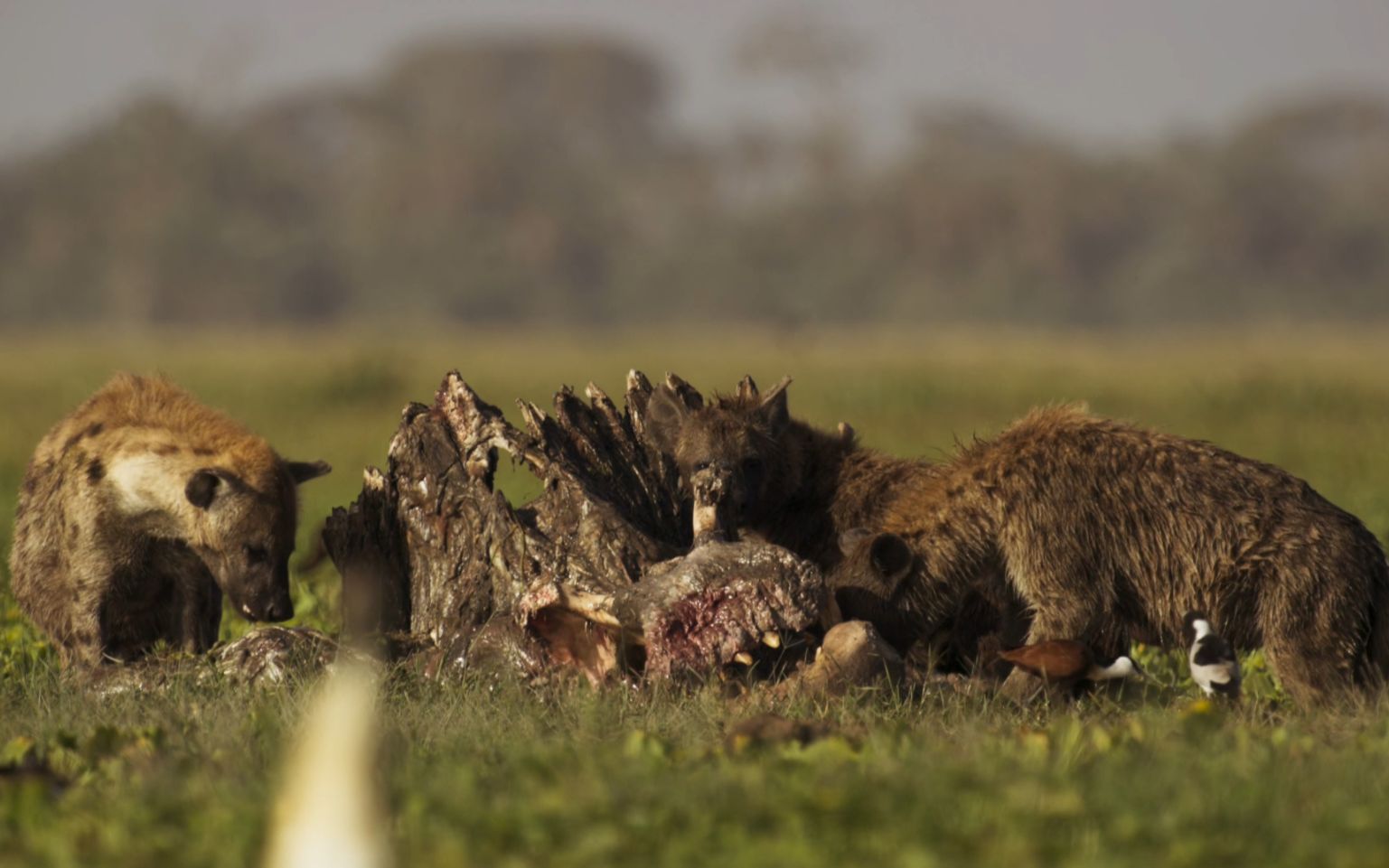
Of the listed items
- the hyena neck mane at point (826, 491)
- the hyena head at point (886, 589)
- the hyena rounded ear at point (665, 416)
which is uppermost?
the hyena rounded ear at point (665, 416)

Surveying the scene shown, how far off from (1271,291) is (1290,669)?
66038 mm

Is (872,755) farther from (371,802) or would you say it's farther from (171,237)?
(171,237)

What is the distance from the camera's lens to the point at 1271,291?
69688mm

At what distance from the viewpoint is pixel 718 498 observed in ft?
24.6

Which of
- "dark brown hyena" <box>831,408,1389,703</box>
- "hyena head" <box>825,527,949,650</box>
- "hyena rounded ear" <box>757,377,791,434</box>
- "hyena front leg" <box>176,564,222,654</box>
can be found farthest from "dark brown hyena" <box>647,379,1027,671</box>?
"hyena front leg" <box>176,564,222,654</box>

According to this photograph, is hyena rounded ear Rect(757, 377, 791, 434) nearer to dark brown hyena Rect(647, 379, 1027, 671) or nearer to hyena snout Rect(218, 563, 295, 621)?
dark brown hyena Rect(647, 379, 1027, 671)

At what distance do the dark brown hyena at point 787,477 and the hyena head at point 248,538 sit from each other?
163 cm

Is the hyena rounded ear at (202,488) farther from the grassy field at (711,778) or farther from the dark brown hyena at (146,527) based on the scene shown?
the grassy field at (711,778)

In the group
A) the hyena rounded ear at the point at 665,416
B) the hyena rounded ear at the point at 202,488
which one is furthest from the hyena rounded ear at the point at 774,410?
→ the hyena rounded ear at the point at 202,488

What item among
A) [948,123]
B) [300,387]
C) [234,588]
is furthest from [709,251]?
[234,588]

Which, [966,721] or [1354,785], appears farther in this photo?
[966,721]

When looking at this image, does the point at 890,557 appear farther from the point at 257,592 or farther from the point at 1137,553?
the point at 257,592

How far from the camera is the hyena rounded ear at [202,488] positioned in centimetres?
762

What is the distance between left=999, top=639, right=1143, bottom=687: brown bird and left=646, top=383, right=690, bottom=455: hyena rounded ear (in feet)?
6.00
